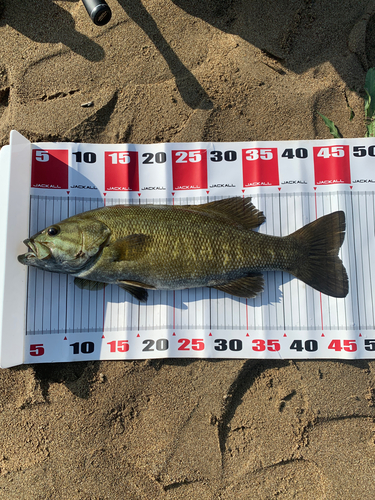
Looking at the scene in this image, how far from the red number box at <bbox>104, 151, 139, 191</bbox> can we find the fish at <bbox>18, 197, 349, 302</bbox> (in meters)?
0.37

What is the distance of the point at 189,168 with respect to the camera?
110 inches

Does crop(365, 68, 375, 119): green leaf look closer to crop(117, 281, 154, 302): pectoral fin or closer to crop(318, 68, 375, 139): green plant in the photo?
crop(318, 68, 375, 139): green plant

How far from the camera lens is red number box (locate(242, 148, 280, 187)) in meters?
2.79

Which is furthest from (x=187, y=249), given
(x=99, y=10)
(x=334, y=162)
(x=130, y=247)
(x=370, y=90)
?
(x=370, y=90)

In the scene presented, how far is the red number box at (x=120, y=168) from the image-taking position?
9.12 feet

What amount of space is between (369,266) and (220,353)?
61.1 inches

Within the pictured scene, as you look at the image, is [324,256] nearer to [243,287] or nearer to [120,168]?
[243,287]

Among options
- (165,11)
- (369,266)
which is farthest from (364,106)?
(165,11)

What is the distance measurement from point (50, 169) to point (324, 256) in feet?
8.46

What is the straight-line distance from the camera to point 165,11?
9.45ft

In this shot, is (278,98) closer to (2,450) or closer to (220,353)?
(220,353)

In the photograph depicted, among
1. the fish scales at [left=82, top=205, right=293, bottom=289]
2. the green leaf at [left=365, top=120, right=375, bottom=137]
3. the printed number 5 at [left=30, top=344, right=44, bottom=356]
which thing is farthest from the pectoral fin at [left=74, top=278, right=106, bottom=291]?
the green leaf at [left=365, top=120, right=375, bottom=137]

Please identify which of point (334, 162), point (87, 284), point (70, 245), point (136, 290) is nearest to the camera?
point (70, 245)

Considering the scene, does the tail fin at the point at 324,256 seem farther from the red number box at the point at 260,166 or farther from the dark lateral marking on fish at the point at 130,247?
the dark lateral marking on fish at the point at 130,247
